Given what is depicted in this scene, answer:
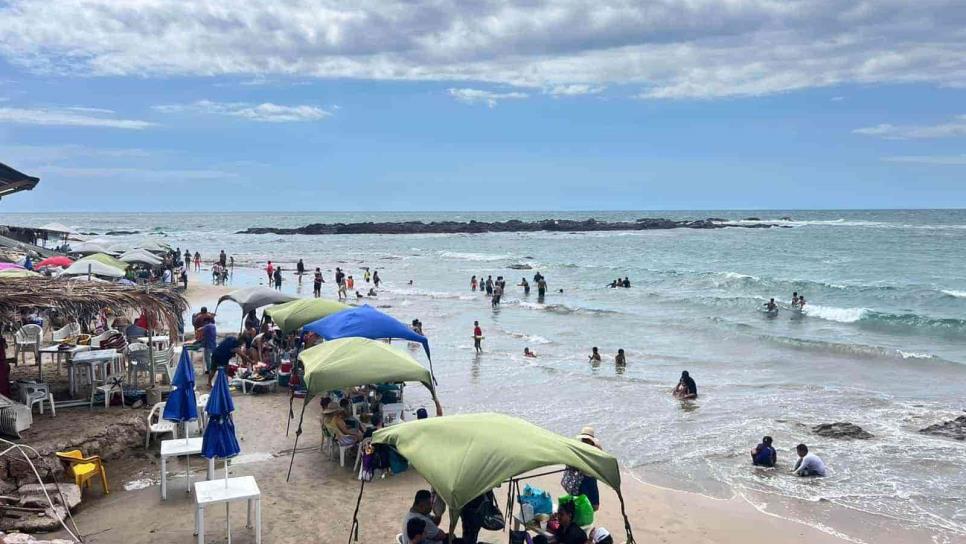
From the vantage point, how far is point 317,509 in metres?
8.39

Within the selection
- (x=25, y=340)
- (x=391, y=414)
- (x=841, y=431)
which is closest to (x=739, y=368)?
(x=841, y=431)

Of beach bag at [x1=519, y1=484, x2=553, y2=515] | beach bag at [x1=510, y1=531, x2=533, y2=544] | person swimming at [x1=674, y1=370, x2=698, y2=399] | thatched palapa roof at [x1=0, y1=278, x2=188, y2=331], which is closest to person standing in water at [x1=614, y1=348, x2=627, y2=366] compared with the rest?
person swimming at [x1=674, y1=370, x2=698, y2=399]

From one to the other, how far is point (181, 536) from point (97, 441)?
2.73m

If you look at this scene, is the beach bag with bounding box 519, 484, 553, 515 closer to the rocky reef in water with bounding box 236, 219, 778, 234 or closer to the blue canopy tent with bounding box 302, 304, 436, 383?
the blue canopy tent with bounding box 302, 304, 436, 383

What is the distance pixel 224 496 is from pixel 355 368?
3.02 m

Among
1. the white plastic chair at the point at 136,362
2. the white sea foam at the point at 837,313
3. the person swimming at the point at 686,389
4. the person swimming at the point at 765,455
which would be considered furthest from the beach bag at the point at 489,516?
the white sea foam at the point at 837,313

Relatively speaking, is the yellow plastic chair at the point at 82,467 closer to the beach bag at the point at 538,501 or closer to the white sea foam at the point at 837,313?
the beach bag at the point at 538,501

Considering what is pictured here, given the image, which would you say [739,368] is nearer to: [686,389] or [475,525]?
[686,389]

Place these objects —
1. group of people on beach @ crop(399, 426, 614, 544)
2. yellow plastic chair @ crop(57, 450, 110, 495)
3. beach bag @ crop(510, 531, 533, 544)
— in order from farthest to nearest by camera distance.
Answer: yellow plastic chair @ crop(57, 450, 110, 495), beach bag @ crop(510, 531, 533, 544), group of people on beach @ crop(399, 426, 614, 544)

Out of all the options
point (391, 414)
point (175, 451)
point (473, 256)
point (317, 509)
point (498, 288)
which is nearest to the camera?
point (175, 451)

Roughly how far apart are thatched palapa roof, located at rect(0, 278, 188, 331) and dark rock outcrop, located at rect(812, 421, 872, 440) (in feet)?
36.1

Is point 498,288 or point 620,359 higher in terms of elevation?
point 498,288

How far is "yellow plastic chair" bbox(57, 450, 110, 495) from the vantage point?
27.5 feet

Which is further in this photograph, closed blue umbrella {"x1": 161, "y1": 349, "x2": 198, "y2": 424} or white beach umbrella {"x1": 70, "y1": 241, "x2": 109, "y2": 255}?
white beach umbrella {"x1": 70, "y1": 241, "x2": 109, "y2": 255}
